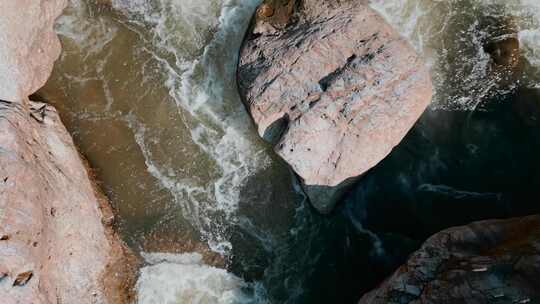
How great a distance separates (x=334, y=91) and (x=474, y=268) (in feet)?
11.8

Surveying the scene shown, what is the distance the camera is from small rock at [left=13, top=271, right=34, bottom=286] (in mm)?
7570

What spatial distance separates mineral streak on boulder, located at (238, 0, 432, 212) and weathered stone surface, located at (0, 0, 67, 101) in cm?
385

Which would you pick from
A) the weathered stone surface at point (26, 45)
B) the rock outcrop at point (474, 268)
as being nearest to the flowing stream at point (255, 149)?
the weathered stone surface at point (26, 45)

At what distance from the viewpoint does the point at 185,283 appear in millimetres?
9875

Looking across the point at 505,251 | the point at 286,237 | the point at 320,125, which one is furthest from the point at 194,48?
the point at 505,251

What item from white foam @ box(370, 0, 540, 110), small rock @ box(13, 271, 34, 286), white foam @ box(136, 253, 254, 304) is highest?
white foam @ box(370, 0, 540, 110)

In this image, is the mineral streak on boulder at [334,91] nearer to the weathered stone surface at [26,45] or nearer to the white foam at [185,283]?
the white foam at [185,283]

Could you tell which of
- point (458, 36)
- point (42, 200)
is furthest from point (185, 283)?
point (458, 36)

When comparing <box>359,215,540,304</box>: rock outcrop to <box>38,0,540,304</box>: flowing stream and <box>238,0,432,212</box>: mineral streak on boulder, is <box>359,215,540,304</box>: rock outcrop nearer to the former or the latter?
<box>38,0,540,304</box>: flowing stream

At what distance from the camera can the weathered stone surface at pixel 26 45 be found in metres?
9.04

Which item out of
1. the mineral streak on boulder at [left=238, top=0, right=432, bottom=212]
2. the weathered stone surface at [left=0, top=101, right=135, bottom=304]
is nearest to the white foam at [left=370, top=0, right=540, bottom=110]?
the mineral streak on boulder at [left=238, top=0, right=432, bottom=212]

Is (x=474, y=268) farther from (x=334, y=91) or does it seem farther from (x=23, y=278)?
(x=23, y=278)

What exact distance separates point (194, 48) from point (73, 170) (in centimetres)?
332

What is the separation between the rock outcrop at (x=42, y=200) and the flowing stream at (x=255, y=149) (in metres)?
0.57
